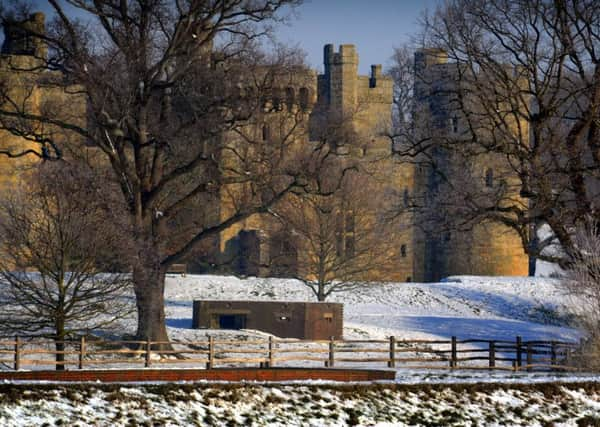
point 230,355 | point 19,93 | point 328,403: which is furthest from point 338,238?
point 328,403

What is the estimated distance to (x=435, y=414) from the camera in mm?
25234

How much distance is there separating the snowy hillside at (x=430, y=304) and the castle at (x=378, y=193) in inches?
47.8

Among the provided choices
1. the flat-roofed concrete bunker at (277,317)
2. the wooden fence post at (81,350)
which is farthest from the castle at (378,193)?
the wooden fence post at (81,350)

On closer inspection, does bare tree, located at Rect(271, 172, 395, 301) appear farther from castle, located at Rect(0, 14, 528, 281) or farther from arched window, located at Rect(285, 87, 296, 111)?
arched window, located at Rect(285, 87, 296, 111)

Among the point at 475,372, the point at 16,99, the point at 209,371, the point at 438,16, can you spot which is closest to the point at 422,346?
the point at 475,372

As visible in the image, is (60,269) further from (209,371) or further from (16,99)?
(16,99)

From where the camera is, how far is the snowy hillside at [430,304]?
156 feet

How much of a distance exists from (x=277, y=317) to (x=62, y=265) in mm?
11620

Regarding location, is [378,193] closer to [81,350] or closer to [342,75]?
[342,75]

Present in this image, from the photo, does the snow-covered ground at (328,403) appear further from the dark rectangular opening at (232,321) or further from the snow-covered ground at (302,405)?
the dark rectangular opening at (232,321)

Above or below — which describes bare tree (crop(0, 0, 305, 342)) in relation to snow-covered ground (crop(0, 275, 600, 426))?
above

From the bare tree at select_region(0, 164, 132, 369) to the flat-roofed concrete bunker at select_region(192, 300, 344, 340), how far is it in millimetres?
6093

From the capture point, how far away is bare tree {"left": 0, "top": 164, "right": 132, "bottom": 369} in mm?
33625

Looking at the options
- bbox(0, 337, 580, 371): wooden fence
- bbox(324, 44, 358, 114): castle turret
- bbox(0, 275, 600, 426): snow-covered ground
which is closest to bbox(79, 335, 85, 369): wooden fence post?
bbox(0, 337, 580, 371): wooden fence
